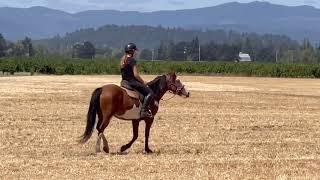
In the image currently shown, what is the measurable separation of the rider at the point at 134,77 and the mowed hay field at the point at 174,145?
1014 mm

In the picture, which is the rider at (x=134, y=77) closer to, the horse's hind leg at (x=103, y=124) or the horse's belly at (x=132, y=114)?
the horse's belly at (x=132, y=114)

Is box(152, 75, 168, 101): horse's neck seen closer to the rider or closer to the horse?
the horse

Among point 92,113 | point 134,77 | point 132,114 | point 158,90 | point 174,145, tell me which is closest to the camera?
point 92,113

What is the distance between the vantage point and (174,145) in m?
16.2

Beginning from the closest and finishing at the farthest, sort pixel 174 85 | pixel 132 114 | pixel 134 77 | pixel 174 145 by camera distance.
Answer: pixel 134 77
pixel 132 114
pixel 174 85
pixel 174 145

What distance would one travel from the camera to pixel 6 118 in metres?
22.1

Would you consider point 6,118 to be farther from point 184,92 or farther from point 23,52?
point 23,52

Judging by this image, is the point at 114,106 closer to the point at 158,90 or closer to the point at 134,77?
the point at 134,77

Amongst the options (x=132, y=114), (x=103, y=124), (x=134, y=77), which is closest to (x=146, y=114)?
(x=132, y=114)

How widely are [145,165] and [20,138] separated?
5210 mm

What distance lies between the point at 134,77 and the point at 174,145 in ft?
7.98

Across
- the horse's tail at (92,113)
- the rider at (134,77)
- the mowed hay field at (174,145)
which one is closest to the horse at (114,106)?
the horse's tail at (92,113)

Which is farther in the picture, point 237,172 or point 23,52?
point 23,52

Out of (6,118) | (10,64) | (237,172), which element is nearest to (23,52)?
(10,64)
